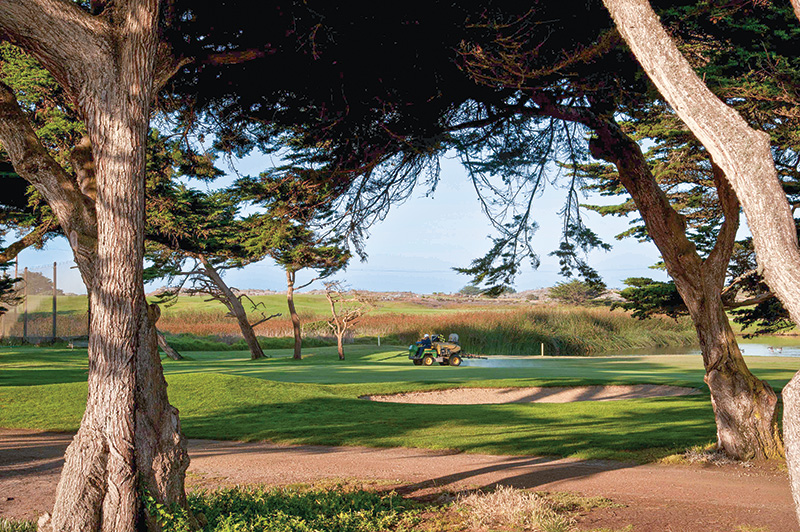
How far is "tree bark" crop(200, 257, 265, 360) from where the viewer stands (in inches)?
1141

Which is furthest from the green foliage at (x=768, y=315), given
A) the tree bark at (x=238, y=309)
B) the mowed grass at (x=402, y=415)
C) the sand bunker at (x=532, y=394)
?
the tree bark at (x=238, y=309)

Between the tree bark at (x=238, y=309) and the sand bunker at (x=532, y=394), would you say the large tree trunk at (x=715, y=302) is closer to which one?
the sand bunker at (x=532, y=394)

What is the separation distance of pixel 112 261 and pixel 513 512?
12.4ft

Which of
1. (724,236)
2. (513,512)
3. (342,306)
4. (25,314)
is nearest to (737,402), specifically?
(724,236)

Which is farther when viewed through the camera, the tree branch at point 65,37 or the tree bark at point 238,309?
the tree bark at point 238,309

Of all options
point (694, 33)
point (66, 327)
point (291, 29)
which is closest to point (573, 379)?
point (694, 33)

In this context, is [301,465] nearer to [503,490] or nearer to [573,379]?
[503,490]

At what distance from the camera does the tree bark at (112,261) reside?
4492mm

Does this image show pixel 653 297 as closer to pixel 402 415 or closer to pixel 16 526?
pixel 402 415

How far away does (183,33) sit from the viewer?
6531 millimetres

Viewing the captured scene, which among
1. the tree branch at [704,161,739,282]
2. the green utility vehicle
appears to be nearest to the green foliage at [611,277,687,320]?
the tree branch at [704,161,739,282]

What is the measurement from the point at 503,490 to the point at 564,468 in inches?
86.3

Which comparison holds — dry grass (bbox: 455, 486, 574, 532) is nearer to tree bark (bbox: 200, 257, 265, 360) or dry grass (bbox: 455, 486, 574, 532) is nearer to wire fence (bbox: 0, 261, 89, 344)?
tree bark (bbox: 200, 257, 265, 360)

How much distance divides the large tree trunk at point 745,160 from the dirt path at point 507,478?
270cm
